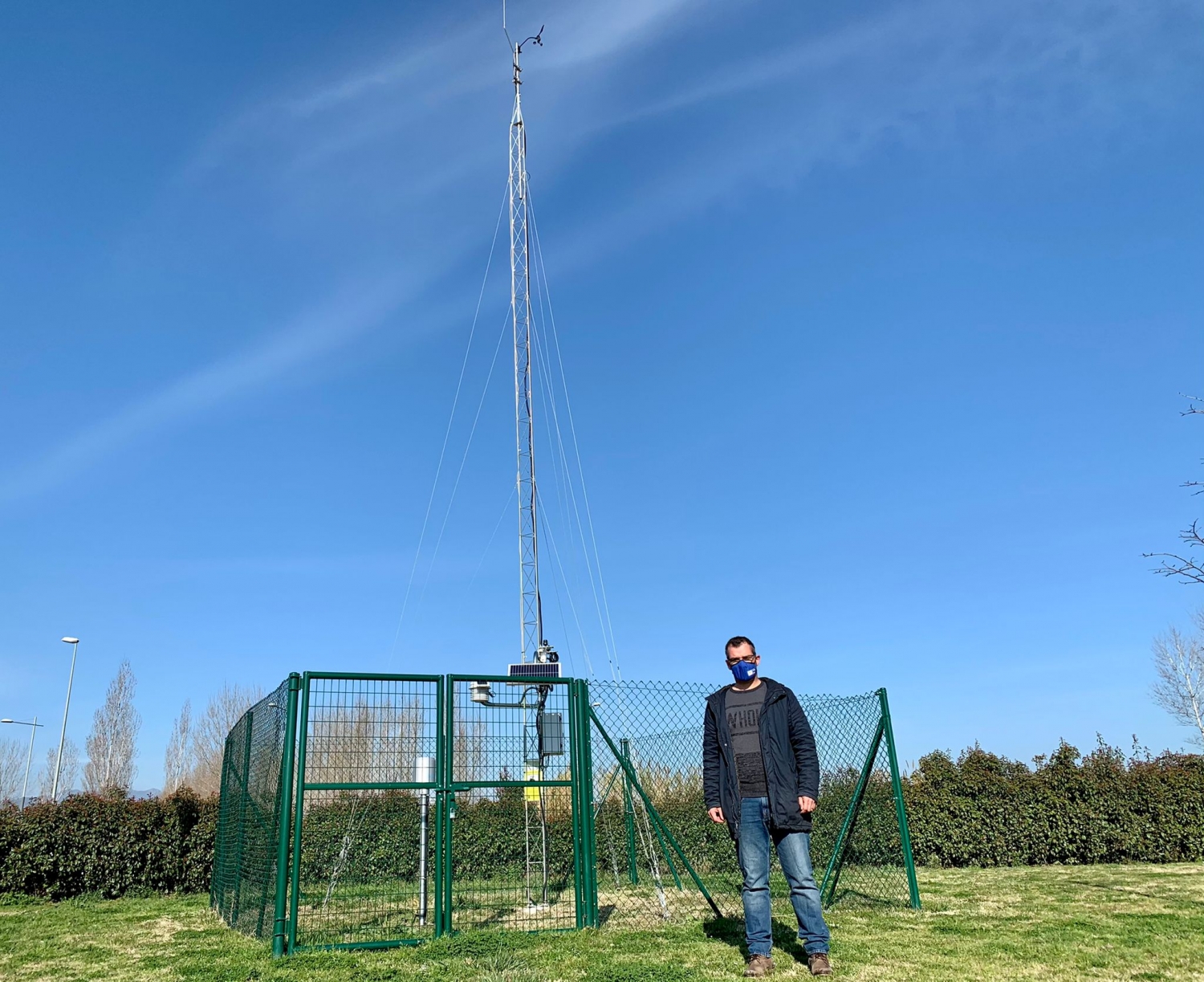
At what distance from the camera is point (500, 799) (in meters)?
8.00

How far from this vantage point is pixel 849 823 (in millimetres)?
8344

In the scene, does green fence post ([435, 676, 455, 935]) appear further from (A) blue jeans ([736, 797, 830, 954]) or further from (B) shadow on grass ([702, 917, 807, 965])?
(A) blue jeans ([736, 797, 830, 954])

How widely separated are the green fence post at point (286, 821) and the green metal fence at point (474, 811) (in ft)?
0.04

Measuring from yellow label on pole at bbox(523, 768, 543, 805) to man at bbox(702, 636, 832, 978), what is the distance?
2153 millimetres

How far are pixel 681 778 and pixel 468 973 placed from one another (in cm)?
405

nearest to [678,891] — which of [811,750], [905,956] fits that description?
[905,956]

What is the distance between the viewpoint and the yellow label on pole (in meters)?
7.82

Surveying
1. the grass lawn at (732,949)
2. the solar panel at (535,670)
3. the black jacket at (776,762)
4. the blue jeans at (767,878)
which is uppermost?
the solar panel at (535,670)

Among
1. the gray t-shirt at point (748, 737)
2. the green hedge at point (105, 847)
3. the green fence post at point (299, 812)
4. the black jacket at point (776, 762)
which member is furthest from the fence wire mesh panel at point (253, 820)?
the gray t-shirt at point (748, 737)

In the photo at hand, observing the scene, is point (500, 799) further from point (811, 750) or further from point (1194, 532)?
point (1194, 532)

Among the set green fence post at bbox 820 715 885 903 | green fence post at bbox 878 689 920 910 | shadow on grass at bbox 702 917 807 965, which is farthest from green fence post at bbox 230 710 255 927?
green fence post at bbox 878 689 920 910

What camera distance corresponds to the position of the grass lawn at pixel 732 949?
5.61 metres

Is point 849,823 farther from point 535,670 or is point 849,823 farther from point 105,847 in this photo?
point 105,847

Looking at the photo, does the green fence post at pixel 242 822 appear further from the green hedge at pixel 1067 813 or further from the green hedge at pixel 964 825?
the green hedge at pixel 1067 813
